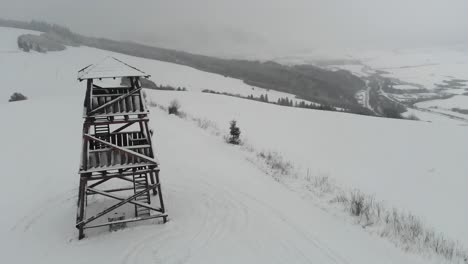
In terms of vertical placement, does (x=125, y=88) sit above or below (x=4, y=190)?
above

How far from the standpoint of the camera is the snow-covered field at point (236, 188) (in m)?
7.74

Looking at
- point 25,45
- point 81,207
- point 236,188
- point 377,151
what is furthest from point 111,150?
point 25,45

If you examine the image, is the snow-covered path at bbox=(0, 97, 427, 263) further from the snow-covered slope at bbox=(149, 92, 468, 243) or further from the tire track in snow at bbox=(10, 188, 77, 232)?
the snow-covered slope at bbox=(149, 92, 468, 243)

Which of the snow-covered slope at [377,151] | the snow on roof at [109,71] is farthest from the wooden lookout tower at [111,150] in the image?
the snow-covered slope at [377,151]

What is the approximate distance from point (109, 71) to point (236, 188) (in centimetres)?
596

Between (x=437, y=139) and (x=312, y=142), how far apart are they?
959 centimetres

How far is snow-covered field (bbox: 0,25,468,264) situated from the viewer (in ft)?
25.4

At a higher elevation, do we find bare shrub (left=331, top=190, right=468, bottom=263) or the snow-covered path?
bare shrub (left=331, top=190, right=468, bottom=263)

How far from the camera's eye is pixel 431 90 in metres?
131

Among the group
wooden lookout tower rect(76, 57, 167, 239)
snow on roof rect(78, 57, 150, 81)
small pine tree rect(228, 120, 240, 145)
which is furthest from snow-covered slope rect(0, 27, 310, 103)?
wooden lookout tower rect(76, 57, 167, 239)

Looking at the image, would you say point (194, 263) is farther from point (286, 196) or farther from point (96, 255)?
point (286, 196)

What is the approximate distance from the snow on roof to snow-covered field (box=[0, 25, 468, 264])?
14.2 feet

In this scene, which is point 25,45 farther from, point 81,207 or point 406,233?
point 406,233

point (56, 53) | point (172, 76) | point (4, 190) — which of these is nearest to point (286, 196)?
point (4, 190)
